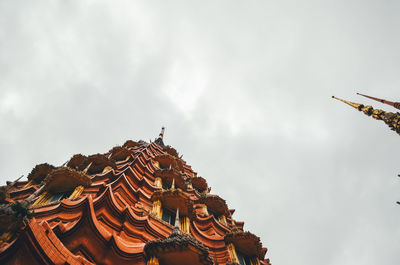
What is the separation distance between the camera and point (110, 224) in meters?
10.2

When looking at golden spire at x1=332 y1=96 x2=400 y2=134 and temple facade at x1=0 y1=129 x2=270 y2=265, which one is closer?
temple facade at x1=0 y1=129 x2=270 y2=265

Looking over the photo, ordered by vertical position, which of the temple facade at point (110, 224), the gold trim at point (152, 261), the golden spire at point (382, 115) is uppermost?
the golden spire at point (382, 115)

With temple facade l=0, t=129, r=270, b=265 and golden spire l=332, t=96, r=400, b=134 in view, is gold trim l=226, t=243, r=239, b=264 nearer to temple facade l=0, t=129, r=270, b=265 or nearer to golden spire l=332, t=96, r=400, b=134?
temple facade l=0, t=129, r=270, b=265

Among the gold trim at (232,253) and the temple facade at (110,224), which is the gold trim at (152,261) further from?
the gold trim at (232,253)

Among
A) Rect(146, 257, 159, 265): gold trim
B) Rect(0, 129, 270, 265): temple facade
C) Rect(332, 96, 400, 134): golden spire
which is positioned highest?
Rect(332, 96, 400, 134): golden spire

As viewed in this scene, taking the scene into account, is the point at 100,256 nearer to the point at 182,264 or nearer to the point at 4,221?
the point at 182,264

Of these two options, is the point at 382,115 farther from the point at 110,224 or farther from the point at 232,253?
the point at 110,224

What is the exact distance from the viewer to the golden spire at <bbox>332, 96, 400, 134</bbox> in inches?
969

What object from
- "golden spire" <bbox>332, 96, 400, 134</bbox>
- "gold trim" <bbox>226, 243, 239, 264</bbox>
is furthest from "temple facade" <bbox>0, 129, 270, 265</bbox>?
"golden spire" <bbox>332, 96, 400, 134</bbox>

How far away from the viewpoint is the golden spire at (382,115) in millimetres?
24609

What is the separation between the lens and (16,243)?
17.8ft

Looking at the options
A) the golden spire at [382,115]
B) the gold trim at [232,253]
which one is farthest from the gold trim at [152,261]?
the golden spire at [382,115]

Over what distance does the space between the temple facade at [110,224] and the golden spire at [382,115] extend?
18.5 meters

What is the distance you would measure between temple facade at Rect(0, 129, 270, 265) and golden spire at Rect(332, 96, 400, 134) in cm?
1846
